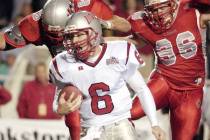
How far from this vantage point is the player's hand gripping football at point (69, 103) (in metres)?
6.88

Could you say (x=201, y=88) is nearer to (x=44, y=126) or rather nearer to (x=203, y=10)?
(x=203, y=10)

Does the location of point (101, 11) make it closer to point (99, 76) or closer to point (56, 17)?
point (56, 17)

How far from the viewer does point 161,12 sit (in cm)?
773

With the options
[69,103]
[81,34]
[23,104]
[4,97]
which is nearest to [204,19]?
[81,34]

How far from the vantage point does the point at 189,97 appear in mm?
8062

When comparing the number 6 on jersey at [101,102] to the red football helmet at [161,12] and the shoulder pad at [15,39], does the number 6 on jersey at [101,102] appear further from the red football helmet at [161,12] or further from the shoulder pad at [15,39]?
the shoulder pad at [15,39]

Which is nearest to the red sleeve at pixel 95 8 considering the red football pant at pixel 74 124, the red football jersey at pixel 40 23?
the red football jersey at pixel 40 23

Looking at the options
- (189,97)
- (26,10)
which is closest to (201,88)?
(189,97)

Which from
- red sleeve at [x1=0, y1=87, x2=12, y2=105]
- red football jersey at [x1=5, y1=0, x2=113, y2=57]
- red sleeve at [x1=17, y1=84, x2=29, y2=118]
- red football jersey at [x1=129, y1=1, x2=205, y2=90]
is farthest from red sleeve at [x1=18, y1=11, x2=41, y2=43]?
red sleeve at [x1=17, y1=84, x2=29, y2=118]

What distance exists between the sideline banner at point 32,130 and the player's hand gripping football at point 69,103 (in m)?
2.70

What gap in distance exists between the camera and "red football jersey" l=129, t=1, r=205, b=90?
7.94m

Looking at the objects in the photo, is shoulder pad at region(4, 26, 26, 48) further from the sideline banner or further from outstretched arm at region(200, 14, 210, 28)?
the sideline banner

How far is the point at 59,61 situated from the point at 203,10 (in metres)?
1.38

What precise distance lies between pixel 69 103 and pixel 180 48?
4.54 feet
